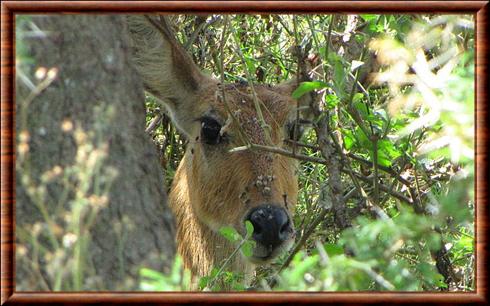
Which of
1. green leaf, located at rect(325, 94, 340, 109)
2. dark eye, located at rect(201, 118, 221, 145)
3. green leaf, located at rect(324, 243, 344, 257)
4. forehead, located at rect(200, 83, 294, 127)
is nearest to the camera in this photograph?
green leaf, located at rect(324, 243, 344, 257)

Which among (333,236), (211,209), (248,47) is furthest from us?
(248,47)

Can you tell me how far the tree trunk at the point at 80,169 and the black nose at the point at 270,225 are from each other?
1940 mm

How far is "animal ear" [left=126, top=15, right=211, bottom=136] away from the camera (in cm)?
603

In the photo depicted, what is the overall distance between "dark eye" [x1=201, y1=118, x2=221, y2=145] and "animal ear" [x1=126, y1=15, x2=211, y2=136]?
0.19 meters

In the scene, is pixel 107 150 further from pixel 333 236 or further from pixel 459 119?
pixel 333 236

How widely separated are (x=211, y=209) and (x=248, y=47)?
5.74ft

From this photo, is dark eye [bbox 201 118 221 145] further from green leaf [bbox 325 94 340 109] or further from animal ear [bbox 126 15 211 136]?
green leaf [bbox 325 94 340 109]

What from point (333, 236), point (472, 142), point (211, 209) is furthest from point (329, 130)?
point (472, 142)

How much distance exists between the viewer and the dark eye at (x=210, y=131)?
21.3 ft

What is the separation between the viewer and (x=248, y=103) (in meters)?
6.42

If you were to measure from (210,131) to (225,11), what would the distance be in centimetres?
273

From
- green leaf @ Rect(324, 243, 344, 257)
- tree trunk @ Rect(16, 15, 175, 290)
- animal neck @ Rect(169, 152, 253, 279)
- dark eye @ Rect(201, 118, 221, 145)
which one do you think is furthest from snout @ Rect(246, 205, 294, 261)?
tree trunk @ Rect(16, 15, 175, 290)

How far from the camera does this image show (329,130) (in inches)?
216

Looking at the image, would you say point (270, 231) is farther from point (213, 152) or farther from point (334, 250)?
point (334, 250)
